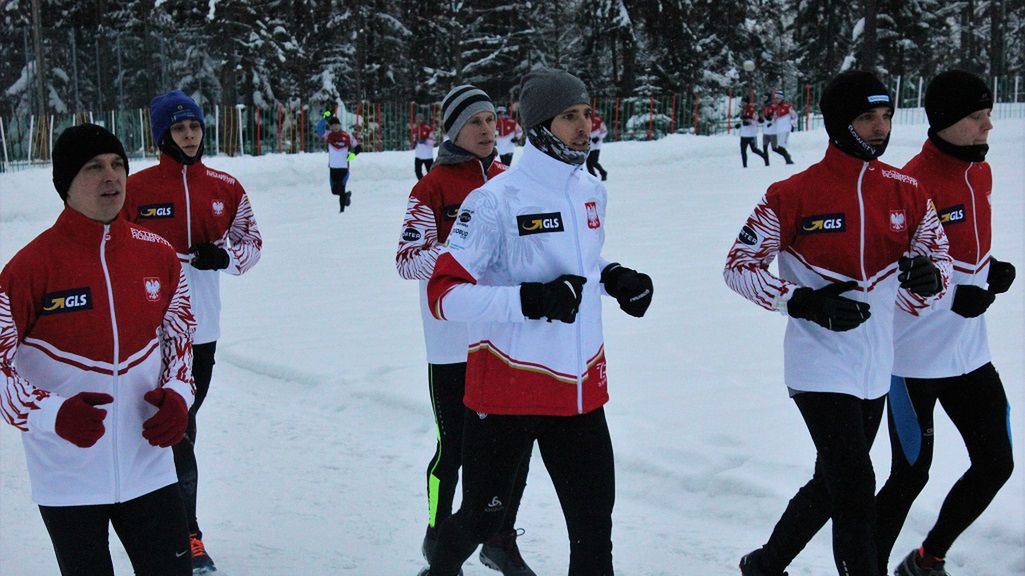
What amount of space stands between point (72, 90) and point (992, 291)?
1069 inches

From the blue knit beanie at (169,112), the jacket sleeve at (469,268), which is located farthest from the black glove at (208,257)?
the jacket sleeve at (469,268)

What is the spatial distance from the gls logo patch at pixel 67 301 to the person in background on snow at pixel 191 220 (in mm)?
1391

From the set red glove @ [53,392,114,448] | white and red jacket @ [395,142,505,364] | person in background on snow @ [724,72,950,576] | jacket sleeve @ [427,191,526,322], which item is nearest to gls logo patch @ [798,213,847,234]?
person in background on snow @ [724,72,950,576]

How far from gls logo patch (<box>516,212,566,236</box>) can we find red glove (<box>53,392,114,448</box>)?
4.48 feet

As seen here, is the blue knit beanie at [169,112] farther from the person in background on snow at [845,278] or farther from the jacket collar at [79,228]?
the person in background on snow at [845,278]

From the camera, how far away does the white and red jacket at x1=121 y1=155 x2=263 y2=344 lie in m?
4.54

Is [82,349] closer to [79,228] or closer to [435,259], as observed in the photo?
[79,228]

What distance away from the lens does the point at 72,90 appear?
27.2 meters

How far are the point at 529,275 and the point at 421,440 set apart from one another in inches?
126

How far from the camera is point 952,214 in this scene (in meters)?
4.02

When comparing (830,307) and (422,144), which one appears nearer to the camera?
(830,307)

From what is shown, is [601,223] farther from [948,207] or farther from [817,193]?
[948,207]

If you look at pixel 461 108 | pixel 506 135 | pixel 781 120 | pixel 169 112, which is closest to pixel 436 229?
pixel 461 108

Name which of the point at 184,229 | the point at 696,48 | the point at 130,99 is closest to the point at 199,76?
the point at 130,99
